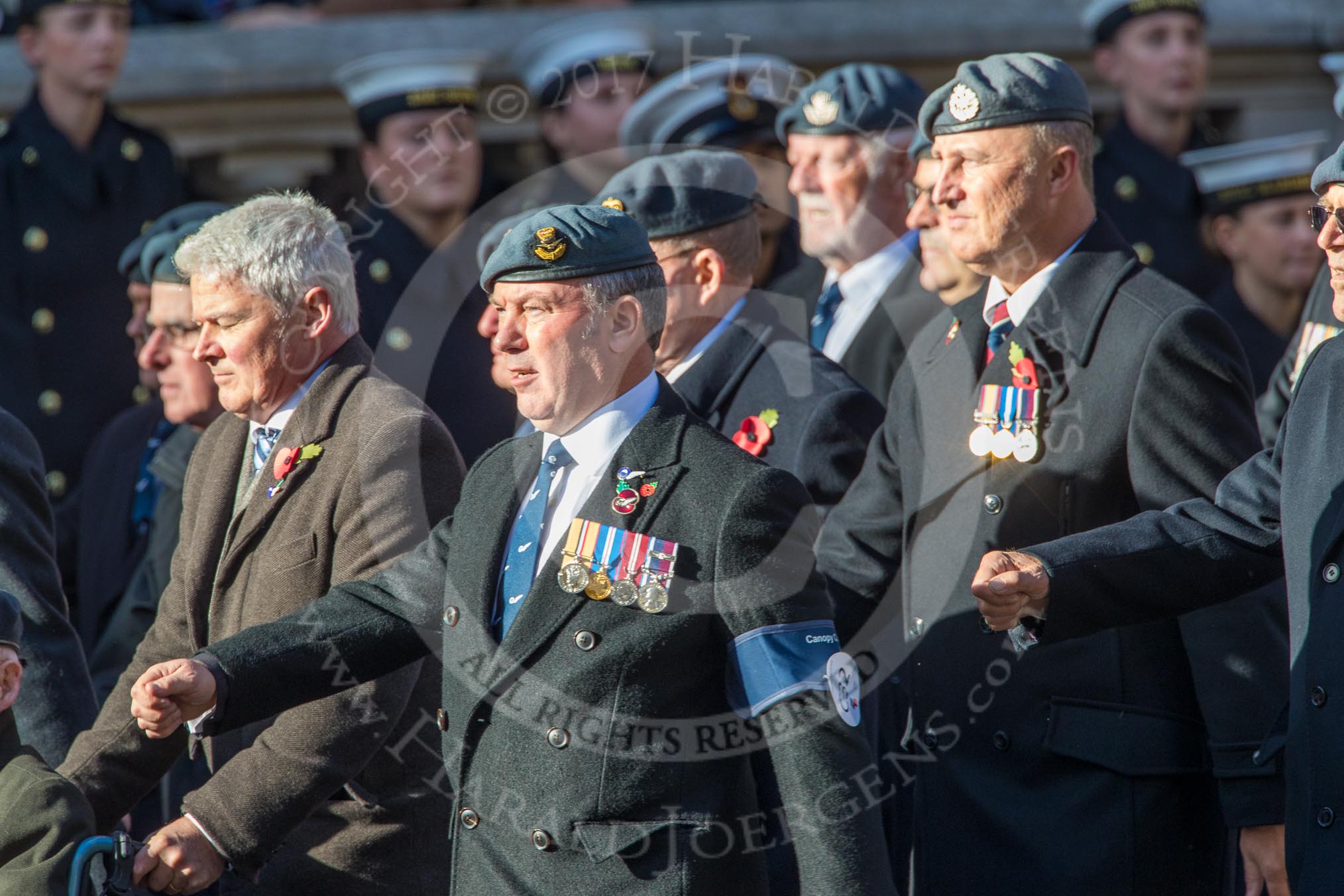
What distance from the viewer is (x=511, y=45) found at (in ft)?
26.2

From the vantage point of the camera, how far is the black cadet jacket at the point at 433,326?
634 centimetres

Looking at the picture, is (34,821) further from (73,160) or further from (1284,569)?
(73,160)

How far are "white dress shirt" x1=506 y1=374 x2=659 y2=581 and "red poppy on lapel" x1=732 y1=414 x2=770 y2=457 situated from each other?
1.10m

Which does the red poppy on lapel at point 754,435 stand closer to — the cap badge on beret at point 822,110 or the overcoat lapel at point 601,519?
the overcoat lapel at point 601,519

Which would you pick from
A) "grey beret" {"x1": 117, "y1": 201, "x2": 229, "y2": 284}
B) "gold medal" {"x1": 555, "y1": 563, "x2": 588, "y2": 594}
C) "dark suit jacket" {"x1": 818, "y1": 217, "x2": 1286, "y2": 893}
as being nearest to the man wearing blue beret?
"dark suit jacket" {"x1": 818, "y1": 217, "x2": 1286, "y2": 893}

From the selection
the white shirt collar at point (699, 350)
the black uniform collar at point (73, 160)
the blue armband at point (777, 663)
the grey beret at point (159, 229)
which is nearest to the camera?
the blue armband at point (777, 663)

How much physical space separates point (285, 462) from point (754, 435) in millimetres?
1126

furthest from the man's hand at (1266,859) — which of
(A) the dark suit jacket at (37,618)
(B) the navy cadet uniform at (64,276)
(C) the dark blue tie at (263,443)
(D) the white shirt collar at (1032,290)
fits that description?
(B) the navy cadet uniform at (64,276)

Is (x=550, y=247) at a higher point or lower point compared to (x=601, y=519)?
higher

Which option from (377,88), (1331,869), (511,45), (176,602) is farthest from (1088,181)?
(511,45)

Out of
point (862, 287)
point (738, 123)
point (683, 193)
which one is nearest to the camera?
point (683, 193)

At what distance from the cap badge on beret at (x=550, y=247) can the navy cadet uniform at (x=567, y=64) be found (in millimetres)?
3568

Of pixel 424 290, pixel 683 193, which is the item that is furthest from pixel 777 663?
pixel 424 290

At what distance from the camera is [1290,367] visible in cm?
554
